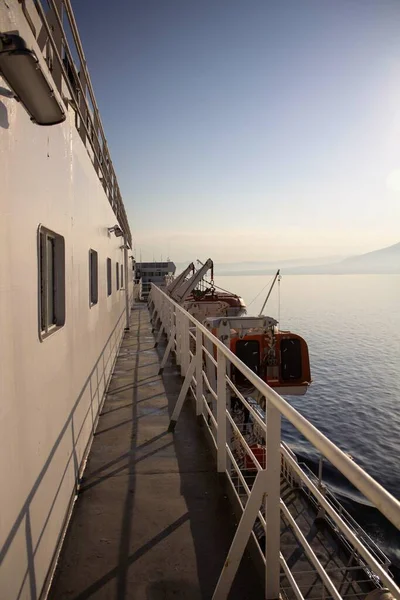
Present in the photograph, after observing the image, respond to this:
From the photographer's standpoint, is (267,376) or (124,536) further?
(267,376)

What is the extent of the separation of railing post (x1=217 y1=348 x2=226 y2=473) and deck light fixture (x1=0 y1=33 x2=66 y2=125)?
241 centimetres

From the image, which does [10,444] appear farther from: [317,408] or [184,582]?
[317,408]

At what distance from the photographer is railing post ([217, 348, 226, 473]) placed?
3.65 meters

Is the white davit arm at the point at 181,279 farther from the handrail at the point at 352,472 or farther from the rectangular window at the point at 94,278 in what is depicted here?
the handrail at the point at 352,472

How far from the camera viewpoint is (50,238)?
324 centimetres

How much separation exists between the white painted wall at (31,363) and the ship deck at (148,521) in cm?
23

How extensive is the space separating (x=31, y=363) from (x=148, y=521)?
1.78 metres

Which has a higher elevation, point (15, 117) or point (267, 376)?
point (15, 117)

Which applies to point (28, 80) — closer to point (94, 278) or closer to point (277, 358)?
point (94, 278)

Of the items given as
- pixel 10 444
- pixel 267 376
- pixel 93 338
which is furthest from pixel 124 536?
pixel 267 376

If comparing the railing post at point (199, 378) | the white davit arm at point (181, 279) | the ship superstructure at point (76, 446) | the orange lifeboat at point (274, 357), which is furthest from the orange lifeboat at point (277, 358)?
the white davit arm at point (181, 279)

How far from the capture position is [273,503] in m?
2.35

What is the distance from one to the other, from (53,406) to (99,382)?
303cm

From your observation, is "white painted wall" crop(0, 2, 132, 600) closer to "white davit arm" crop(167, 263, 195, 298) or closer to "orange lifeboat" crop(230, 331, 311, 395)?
"orange lifeboat" crop(230, 331, 311, 395)
